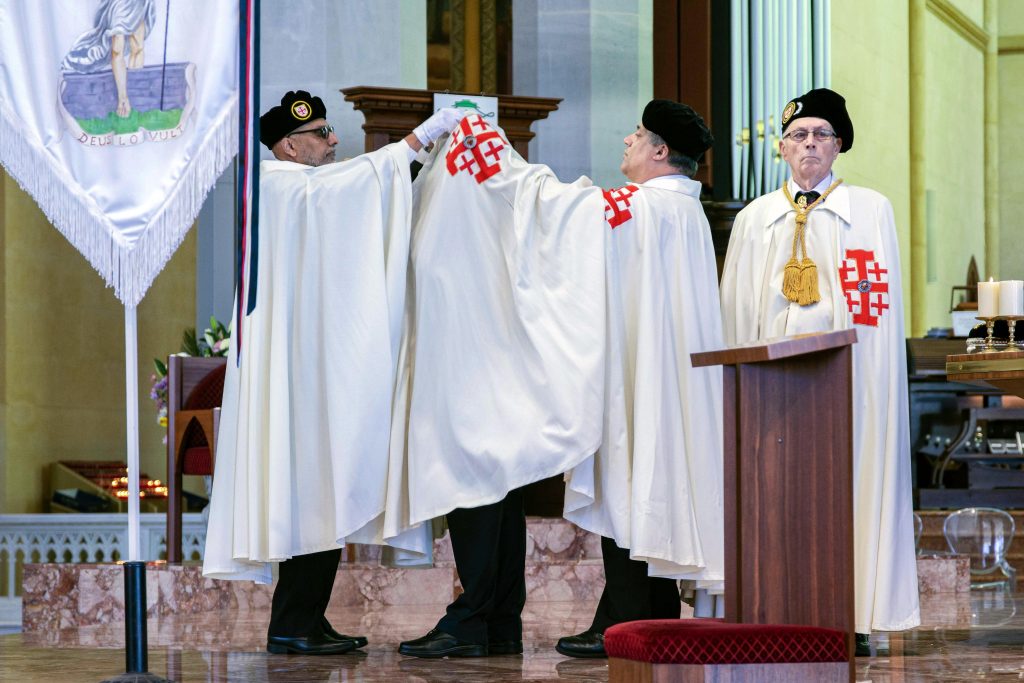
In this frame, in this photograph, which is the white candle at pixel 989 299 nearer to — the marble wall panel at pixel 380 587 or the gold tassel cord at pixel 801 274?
the gold tassel cord at pixel 801 274

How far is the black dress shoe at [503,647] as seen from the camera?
4.99 metres

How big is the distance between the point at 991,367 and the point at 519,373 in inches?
63.2

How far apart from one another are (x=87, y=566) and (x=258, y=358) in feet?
7.69

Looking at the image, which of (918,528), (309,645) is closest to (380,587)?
(309,645)

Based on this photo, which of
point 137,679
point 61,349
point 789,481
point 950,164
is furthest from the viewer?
point 950,164

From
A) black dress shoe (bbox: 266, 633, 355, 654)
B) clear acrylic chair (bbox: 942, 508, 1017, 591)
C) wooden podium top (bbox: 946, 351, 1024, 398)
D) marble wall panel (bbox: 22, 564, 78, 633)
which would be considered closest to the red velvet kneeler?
black dress shoe (bbox: 266, 633, 355, 654)

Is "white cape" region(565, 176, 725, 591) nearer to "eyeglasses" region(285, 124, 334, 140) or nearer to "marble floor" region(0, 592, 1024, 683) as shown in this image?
"marble floor" region(0, 592, 1024, 683)

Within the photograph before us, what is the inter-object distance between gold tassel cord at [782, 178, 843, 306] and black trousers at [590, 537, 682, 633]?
3.31 ft

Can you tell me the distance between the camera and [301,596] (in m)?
5.04

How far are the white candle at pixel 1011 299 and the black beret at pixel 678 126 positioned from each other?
1175 mm

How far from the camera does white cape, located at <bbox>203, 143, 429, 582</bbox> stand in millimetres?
4969

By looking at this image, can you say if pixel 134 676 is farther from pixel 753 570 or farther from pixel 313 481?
pixel 753 570

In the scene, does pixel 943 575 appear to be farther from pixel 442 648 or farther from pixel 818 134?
pixel 442 648

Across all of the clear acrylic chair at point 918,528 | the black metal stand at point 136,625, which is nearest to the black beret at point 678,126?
the black metal stand at point 136,625
